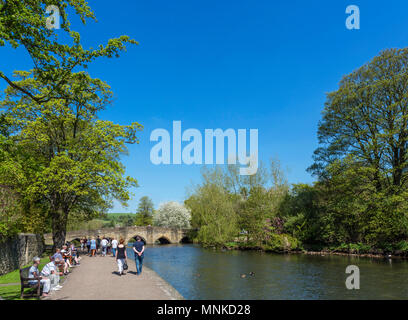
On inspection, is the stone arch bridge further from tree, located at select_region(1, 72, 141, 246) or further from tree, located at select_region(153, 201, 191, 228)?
tree, located at select_region(1, 72, 141, 246)

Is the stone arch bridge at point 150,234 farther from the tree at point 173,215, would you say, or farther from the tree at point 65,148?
the tree at point 65,148

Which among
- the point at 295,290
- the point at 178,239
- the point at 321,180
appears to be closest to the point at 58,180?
the point at 295,290

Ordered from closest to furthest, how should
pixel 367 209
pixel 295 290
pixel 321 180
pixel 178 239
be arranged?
pixel 295 290
pixel 367 209
pixel 321 180
pixel 178 239

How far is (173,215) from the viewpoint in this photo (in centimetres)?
8181

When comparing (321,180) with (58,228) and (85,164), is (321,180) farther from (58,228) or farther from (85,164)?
(58,228)

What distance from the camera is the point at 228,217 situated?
47.8 metres

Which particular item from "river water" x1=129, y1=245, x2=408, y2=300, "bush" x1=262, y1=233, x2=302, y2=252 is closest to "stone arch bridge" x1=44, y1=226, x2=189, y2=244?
"bush" x1=262, y1=233, x2=302, y2=252

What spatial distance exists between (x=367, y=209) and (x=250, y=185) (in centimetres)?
1811

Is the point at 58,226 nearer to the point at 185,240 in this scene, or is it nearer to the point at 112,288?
the point at 112,288

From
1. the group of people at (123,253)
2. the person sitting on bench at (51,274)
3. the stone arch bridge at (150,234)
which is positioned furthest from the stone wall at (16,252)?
the stone arch bridge at (150,234)

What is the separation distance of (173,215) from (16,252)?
62830mm
